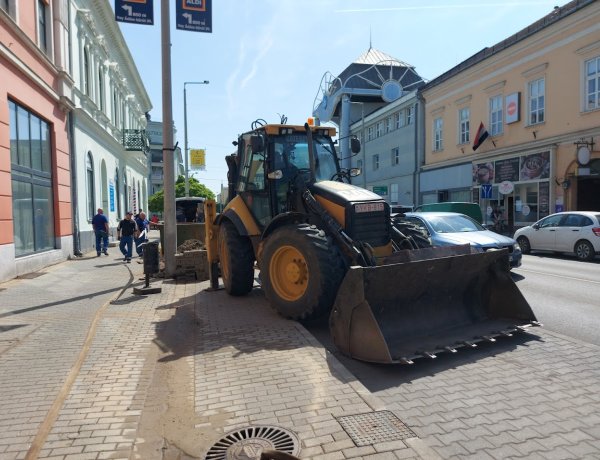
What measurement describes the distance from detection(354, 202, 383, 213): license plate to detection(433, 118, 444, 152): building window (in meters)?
27.2

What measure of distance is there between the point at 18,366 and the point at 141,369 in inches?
51.7

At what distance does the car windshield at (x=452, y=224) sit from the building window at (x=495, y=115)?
16.8 meters

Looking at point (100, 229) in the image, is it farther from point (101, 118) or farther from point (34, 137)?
point (101, 118)

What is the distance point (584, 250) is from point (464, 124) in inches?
666

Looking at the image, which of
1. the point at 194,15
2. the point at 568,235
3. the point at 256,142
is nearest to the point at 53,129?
the point at 194,15

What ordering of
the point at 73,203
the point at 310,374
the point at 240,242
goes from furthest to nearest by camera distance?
1. the point at 73,203
2. the point at 240,242
3. the point at 310,374

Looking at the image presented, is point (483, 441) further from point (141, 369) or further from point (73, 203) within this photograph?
point (73, 203)

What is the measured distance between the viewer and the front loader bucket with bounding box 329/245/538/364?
4.67 m

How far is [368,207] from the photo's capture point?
6.31 metres

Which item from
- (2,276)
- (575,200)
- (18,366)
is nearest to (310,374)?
(18,366)

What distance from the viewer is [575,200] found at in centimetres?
2075

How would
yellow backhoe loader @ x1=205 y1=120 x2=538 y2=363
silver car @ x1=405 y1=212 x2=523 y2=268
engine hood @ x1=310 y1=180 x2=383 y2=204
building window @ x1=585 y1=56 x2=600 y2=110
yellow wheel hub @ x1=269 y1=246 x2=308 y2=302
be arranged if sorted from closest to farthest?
yellow backhoe loader @ x1=205 y1=120 x2=538 y2=363 → yellow wheel hub @ x1=269 y1=246 x2=308 y2=302 → engine hood @ x1=310 y1=180 x2=383 y2=204 → silver car @ x1=405 y1=212 x2=523 y2=268 → building window @ x1=585 y1=56 x2=600 y2=110

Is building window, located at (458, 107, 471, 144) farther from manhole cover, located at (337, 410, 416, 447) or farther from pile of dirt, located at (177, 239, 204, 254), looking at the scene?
manhole cover, located at (337, 410, 416, 447)

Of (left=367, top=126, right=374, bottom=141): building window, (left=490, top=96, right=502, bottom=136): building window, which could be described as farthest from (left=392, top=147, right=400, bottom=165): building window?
(left=490, top=96, right=502, bottom=136): building window
